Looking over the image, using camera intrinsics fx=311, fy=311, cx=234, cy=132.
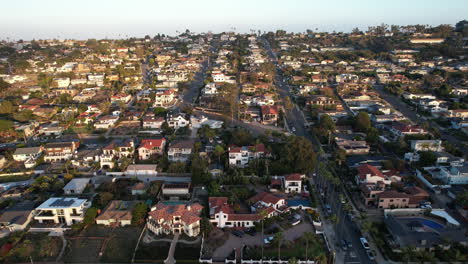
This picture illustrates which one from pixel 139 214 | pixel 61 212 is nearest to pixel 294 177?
pixel 139 214

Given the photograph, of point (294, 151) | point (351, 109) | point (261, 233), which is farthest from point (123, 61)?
point (261, 233)

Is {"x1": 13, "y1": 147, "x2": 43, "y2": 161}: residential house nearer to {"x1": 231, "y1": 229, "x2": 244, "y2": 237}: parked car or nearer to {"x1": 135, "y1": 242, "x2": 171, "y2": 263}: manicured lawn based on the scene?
{"x1": 135, "y1": 242, "x2": 171, "y2": 263}: manicured lawn

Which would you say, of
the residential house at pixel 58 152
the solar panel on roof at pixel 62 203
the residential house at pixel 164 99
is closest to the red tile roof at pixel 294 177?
the solar panel on roof at pixel 62 203

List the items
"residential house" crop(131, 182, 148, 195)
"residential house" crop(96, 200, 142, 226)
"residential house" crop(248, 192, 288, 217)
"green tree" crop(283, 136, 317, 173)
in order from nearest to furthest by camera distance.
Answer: "residential house" crop(96, 200, 142, 226) → "residential house" crop(248, 192, 288, 217) → "residential house" crop(131, 182, 148, 195) → "green tree" crop(283, 136, 317, 173)

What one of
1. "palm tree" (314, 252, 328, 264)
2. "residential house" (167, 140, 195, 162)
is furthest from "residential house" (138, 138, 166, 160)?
"palm tree" (314, 252, 328, 264)

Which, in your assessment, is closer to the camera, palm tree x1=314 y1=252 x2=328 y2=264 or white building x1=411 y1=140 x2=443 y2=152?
palm tree x1=314 y1=252 x2=328 y2=264

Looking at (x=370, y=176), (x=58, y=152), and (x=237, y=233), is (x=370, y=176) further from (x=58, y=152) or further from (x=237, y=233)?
(x=58, y=152)

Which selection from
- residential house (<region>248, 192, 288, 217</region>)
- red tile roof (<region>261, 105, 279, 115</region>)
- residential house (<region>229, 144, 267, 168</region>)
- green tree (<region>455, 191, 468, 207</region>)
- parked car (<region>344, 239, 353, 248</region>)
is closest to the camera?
parked car (<region>344, 239, 353, 248</region>)
